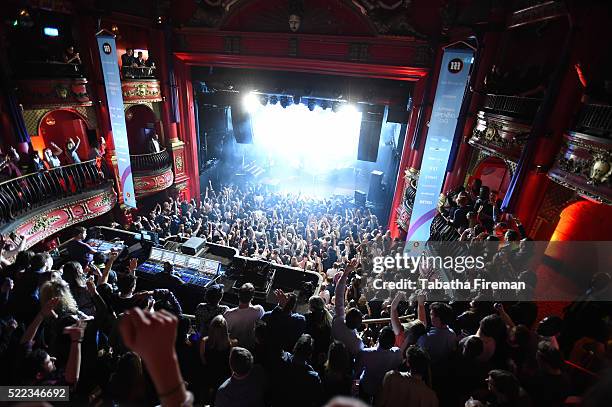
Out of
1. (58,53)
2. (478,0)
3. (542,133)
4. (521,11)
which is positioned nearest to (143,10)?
(58,53)

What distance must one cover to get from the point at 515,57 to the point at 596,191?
546 centimetres

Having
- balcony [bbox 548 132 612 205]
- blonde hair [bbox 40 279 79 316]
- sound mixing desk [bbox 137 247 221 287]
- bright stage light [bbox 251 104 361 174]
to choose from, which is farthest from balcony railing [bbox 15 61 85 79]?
balcony [bbox 548 132 612 205]

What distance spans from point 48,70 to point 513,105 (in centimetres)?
1327

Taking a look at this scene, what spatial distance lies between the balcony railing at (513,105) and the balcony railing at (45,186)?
40.8 ft

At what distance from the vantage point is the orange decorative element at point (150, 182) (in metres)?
12.7

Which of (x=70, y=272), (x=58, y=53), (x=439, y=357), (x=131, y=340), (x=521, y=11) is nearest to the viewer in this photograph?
(x=131, y=340)

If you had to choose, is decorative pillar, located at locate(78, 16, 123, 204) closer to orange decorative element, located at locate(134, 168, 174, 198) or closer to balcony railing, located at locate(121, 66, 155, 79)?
orange decorative element, located at locate(134, 168, 174, 198)

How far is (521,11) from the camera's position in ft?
24.1

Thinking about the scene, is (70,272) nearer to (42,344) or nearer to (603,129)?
(42,344)

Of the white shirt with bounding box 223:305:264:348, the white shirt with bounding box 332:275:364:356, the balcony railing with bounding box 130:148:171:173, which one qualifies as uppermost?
the white shirt with bounding box 332:275:364:356

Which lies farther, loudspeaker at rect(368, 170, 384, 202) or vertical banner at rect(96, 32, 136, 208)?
loudspeaker at rect(368, 170, 384, 202)

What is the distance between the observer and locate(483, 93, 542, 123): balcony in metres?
6.81

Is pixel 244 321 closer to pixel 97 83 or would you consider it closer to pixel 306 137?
pixel 97 83

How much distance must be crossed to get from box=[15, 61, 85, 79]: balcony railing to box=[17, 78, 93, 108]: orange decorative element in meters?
0.17
